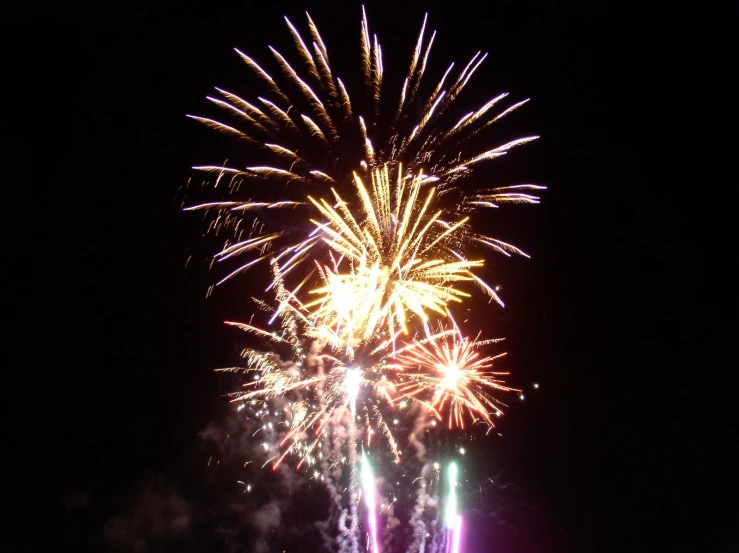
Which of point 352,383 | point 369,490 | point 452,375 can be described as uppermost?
point 452,375

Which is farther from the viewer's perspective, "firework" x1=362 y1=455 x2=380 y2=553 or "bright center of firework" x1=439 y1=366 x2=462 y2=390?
"firework" x1=362 y1=455 x2=380 y2=553

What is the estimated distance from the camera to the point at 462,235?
24.1 ft

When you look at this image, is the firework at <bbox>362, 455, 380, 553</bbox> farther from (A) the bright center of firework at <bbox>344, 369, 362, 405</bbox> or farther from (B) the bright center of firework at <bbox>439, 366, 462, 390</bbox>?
(B) the bright center of firework at <bbox>439, 366, 462, 390</bbox>

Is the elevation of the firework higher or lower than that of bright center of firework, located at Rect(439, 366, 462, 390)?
lower

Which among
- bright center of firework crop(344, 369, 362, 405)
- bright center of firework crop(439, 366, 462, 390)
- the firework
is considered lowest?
the firework

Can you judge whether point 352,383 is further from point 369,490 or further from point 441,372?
point 369,490

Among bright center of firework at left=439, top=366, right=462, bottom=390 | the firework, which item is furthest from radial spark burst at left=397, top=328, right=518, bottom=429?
the firework

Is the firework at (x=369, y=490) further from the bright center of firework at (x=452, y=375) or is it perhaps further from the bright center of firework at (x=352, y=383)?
the bright center of firework at (x=452, y=375)

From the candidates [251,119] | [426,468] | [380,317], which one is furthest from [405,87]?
[426,468]

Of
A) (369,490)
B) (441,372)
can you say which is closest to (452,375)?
(441,372)

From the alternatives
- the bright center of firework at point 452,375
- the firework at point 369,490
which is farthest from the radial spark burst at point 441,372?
the firework at point 369,490

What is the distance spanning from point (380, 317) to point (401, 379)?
1.54 meters

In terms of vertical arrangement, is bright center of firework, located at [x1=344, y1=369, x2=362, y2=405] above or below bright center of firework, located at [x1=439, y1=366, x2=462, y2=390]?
below

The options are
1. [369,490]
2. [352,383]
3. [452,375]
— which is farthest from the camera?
[369,490]
